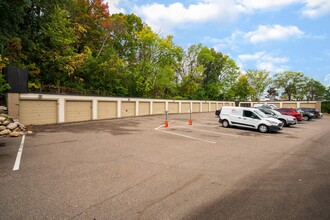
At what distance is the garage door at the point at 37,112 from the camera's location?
50.1 ft

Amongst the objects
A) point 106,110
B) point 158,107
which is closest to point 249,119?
point 106,110

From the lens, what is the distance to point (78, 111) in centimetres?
1933

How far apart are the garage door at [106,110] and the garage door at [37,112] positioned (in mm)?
4911

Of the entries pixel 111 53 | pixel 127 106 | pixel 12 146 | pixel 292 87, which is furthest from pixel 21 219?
pixel 292 87

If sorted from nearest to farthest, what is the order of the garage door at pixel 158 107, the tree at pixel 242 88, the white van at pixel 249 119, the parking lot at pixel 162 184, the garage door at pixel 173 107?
the parking lot at pixel 162 184 → the white van at pixel 249 119 → the garage door at pixel 158 107 → the garage door at pixel 173 107 → the tree at pixel 242 88

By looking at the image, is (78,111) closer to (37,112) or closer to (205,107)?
(37,112)

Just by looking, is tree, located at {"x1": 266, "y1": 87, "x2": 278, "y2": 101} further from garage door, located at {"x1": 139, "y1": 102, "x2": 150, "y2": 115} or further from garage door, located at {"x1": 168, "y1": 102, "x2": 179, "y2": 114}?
garage door, located at {"x1": 139, "y1": 102, "x2": 150, "y2": 115}

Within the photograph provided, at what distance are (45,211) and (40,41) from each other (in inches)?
942

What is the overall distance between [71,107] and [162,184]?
17045mm

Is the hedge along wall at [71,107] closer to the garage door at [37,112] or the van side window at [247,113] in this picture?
the garage door at [37,112]

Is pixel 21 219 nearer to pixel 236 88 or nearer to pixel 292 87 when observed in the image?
pixel 236 88

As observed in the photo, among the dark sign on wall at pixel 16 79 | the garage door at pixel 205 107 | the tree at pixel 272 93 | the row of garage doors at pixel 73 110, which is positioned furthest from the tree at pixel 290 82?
the dark sign on wall at pixel 16 79

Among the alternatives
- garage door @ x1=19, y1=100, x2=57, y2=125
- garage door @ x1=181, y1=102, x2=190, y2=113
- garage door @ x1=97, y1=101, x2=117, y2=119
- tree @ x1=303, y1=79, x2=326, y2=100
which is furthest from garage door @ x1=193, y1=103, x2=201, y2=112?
tree @ x1=303, y1=79, x2=326, y2=100

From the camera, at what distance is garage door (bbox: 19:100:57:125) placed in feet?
50.1
